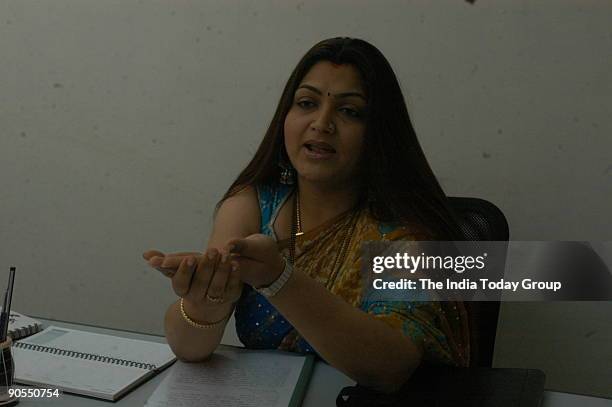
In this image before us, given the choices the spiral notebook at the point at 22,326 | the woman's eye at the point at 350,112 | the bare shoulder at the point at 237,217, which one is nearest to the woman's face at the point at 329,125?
the woman's eye at the point at 350,112

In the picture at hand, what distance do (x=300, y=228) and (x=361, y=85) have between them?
261mm

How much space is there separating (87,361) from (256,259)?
31 cm

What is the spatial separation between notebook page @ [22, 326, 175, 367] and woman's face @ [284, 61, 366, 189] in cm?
36

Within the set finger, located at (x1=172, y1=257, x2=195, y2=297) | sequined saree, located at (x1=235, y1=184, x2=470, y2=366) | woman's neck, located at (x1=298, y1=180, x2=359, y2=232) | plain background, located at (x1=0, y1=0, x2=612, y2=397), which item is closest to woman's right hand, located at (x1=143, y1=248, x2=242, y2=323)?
finger, located at (x1=172, y1=257, x2=195, y2=297)

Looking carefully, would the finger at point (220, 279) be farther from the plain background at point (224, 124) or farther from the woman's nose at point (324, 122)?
the plain background at point (224, 124)

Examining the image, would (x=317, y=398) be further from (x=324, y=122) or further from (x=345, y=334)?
(x=324, y=122)

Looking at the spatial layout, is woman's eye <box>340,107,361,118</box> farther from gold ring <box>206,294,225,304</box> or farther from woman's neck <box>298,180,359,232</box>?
gold ring <box>206,294,225,304</box>

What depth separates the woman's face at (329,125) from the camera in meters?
1.06

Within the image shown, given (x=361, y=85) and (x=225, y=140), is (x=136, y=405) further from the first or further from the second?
(x=225, y=140)

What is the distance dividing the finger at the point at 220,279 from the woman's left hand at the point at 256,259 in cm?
1

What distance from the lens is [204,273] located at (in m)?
0.85

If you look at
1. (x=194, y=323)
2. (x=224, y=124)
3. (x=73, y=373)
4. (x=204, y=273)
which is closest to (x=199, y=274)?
(x=204, y=273)

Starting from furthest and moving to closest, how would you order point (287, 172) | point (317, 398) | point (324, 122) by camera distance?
point (287, 172), point (324, 122), point (317, 398)

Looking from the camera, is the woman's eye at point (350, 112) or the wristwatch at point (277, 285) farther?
the woman's eye at point (350, 112)
